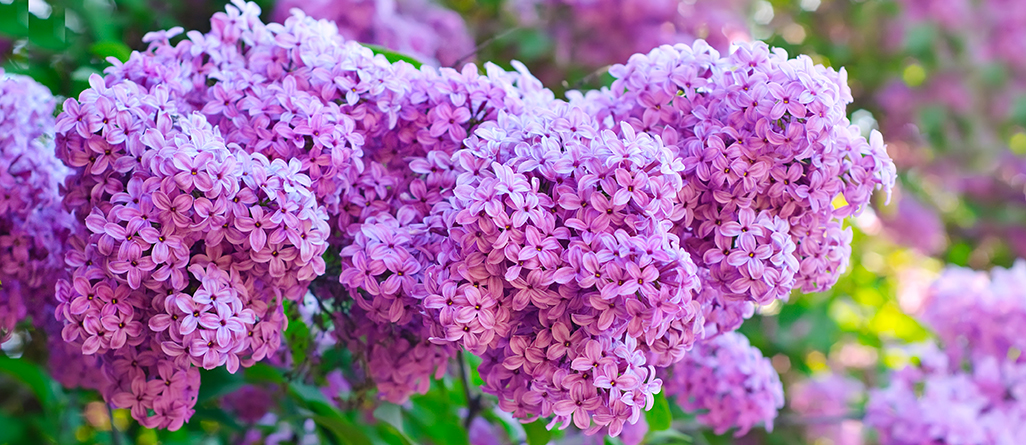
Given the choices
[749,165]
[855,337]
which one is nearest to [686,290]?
[749,165]

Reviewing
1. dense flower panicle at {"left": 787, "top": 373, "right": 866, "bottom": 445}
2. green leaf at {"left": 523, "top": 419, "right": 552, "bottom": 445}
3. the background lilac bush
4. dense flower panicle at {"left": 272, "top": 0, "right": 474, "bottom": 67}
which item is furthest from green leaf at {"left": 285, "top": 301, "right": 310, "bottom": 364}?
dense flower panicle at {"left": 787, "top": 373, "right": 866, "bottom": 445}

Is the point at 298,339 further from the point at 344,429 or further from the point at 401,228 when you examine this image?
the point at 401,228

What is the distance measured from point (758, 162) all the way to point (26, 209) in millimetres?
693

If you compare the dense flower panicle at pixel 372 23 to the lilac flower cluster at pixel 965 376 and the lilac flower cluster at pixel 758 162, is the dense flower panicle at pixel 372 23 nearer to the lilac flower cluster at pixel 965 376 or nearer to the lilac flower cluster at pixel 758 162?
the lilac flower cluster at pixel 758 162

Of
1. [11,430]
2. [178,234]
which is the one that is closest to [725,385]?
[178,234]

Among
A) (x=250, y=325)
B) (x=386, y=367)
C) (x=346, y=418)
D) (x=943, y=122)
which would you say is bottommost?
(x=943, y=122)

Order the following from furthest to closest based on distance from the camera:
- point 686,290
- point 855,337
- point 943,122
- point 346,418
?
point 943,122, point 855,337, point 346,418, point 686,290

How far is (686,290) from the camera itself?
0.63 m

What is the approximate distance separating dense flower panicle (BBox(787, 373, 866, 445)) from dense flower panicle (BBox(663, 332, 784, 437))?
832 mm

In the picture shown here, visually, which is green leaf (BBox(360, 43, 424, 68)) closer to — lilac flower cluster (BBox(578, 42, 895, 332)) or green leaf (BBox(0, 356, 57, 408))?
lilac flower cluster (BBox(578, 42, 895, 332))

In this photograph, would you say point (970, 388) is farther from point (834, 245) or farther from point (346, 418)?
point (346, 418)

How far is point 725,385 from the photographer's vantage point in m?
0.95

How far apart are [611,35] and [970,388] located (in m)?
0.88

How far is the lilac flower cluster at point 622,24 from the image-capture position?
154 centimetres
